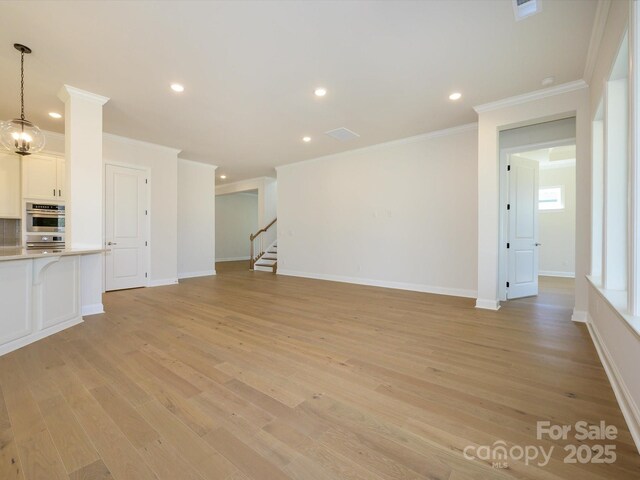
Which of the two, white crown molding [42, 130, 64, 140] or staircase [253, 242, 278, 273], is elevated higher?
white crown molding [42, 130, 64, 140]

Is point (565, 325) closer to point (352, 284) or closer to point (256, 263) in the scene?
point (352, 284)

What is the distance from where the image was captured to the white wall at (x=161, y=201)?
5.80 metres

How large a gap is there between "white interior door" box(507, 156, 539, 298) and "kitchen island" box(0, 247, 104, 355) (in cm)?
653

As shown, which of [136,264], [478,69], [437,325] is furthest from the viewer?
[136,264]

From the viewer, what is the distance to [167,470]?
1313 millimetres

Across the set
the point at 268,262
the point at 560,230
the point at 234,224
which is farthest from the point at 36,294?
the point at 560,230

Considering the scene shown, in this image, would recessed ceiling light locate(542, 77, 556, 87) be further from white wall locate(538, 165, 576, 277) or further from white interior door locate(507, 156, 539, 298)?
white wall locate(538, 165, 576, 277)

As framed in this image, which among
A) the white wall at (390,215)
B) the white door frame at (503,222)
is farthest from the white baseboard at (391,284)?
the white door frame at (503,222)

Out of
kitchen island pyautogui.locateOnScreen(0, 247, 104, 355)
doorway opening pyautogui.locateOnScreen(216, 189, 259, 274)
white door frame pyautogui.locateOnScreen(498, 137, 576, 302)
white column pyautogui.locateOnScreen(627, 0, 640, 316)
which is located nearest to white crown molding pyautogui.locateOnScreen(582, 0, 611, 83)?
white column pyautogui.locateOnScreen(627, 0, 640, 316)

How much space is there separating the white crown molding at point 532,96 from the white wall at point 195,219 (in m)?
6.48

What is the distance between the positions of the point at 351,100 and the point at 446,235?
3.03 metres

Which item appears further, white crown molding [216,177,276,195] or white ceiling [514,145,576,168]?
white crown molding [216,177,276,195]

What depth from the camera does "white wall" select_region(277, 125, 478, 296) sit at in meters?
5.11

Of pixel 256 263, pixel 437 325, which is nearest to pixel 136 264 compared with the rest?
pixel 256 263
